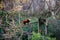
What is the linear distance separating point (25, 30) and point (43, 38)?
0.90 meters

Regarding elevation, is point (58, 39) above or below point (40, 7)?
below

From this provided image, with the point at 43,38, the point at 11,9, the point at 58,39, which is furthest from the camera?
the point at 58,39

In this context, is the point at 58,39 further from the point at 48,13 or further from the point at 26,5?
the point at 26,5

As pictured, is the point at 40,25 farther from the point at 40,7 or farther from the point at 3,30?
the point at 3,30

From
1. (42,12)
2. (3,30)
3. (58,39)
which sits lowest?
(58,39)

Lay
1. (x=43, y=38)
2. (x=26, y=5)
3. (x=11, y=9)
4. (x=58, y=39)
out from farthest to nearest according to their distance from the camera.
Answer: (x=26, y=5) < (x=58, y=39) < (x=43, y=38) < (x=11, y=9)

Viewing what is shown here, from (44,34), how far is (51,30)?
0.35m

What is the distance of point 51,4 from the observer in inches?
320

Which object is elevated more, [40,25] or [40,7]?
[40,7]

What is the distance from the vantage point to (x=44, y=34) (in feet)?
25.4

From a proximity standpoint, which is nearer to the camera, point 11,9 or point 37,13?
point 11,9

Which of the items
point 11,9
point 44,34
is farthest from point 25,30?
point 11,9

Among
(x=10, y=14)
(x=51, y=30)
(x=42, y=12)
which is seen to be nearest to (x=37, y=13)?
(x=42, y=12)

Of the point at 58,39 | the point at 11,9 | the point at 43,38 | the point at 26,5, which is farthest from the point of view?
the point at 26,5
